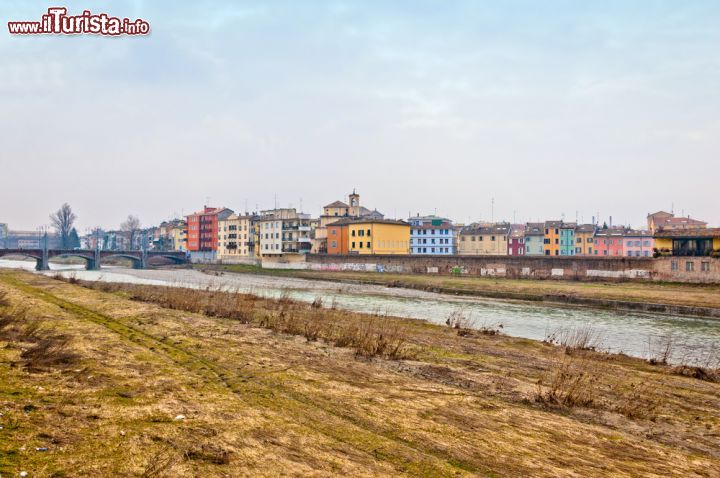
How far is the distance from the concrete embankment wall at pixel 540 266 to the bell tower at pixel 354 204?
21.3 metres

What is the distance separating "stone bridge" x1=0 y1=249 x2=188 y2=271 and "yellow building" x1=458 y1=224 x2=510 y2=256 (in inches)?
2980

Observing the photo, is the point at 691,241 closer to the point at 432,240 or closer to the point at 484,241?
Answer: the point at 484,241

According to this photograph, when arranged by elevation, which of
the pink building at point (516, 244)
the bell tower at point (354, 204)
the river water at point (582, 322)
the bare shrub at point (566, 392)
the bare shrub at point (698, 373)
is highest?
A: the bell tower at point (354, 204)

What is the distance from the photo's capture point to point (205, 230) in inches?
5851

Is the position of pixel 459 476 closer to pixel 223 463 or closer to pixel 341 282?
pixel 223 463

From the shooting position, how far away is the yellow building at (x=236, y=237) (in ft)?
418

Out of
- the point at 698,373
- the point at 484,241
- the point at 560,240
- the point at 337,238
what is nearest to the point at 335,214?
the point at 337,238

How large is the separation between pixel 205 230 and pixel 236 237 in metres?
21.7

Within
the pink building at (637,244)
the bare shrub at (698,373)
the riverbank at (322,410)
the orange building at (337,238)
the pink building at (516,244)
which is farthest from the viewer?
the pink building at (516,244)

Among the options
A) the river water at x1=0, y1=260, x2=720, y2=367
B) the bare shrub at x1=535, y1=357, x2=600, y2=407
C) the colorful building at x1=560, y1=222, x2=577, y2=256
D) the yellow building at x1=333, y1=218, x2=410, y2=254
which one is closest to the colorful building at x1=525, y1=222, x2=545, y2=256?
the colorful building at x1=560, y1=222, x2=577, y2=256

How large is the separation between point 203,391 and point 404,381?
461 cm

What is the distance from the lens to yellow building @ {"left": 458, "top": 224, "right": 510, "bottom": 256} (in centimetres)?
12103

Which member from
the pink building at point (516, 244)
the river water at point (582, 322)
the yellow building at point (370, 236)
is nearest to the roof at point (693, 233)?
the river water at point (582, 322)

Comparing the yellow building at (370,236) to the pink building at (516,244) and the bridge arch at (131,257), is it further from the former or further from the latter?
the bridge arch at (131,257)
